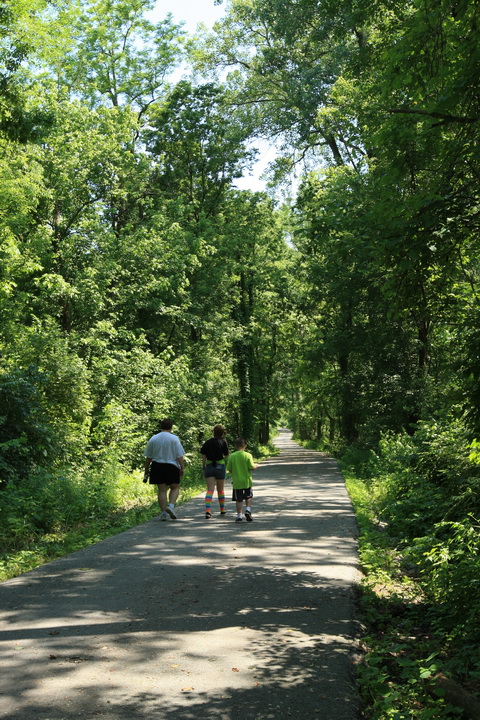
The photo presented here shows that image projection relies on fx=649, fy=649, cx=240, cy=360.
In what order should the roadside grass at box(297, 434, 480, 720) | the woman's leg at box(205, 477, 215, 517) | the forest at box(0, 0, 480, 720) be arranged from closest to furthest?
the roadside grass at box(297, 434, 480, 720) < the forest at box(0, 0, 480, 720) < the woman's leg at box(205, 477, 215, 517)

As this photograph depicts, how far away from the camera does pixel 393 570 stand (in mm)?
8383

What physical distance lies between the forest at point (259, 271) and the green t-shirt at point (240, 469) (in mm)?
2294

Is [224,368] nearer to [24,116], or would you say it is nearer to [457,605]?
[24,116]

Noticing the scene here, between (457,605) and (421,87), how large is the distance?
5.31 metres

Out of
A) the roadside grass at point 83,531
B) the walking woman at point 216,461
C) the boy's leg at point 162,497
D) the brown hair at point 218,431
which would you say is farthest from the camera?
the walking woman at point 216,461

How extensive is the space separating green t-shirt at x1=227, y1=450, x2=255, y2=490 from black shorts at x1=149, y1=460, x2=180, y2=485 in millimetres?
1043

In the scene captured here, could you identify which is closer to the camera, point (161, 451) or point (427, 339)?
point (161, 451)

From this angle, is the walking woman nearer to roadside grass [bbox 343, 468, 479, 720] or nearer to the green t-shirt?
the green t-shirt

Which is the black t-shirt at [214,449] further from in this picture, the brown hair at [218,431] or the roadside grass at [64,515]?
the roadside grass at [64,515]

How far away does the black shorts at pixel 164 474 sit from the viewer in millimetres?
12242

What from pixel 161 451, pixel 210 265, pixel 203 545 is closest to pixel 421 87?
pixel 203 545

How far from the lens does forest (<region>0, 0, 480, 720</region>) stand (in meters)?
6.43

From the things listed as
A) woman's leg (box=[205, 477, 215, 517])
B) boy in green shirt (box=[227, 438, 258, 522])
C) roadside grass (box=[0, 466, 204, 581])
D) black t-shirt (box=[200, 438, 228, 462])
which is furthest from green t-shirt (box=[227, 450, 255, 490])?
roadside grass (box=[0, 466, 204, 581])

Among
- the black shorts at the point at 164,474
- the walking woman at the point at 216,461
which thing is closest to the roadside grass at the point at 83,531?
the black shorts at the point at 164,474
